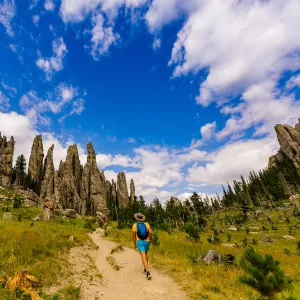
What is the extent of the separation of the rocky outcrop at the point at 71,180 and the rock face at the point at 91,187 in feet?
9.07

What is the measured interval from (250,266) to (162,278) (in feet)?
13.9

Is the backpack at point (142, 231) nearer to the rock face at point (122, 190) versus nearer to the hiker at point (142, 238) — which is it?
the hiker at point (142, 238)

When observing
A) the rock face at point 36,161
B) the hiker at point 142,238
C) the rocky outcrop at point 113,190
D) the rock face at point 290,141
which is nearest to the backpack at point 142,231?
the hiker at point 142,238

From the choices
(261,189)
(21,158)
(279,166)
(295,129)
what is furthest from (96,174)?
(295,129)

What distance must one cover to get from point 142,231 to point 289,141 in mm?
122395

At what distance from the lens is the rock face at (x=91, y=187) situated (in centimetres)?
8890

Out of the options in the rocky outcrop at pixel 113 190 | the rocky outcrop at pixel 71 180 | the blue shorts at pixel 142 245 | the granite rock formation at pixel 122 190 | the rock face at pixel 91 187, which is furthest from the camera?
the granite rock formation at pixel 122 190

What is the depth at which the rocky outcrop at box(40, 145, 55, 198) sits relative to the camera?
8099 cm

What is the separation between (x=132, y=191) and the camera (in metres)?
127

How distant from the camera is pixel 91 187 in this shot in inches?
3716

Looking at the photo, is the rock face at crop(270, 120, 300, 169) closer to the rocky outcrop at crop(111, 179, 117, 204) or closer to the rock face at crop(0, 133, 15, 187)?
the rocky outcrop at crop(111, 179, 117, 204)

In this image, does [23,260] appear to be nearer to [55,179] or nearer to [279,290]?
[279,290]

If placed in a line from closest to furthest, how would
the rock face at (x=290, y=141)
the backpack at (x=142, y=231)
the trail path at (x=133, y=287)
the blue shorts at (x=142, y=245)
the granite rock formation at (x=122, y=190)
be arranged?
the trail path at (x=133, y=287), the blue shorts at (x=142, y=245), the backpack at (x=142, y=231), the rock face at (x=290, y=141), the granite rock formation at (x=122, y=190)

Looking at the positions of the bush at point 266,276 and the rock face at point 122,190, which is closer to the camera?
the bush at point 266,276
